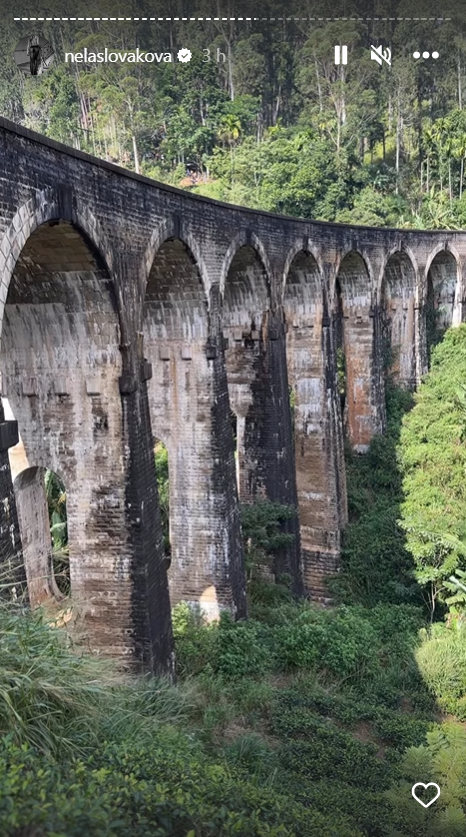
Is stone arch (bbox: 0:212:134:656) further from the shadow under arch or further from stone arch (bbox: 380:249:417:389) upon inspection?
stone arch (bbox: 380:249:417:389)

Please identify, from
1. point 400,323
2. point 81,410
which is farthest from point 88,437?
point 400,323

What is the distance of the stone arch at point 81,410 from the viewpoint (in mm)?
7691

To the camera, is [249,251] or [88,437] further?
[249,251]

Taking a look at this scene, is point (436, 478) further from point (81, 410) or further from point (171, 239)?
point (81, 410)

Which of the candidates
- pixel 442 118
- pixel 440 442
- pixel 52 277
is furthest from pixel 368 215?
pixel 52 277

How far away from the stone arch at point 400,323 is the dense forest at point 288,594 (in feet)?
3.05

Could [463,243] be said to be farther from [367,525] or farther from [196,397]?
[196,397]

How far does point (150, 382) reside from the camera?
1036cm

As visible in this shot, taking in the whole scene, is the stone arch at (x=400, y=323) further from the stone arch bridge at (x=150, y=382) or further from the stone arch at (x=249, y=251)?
the stone arch at (x=249, y=251)

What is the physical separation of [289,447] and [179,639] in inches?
173

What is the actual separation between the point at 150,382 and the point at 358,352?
8702mm

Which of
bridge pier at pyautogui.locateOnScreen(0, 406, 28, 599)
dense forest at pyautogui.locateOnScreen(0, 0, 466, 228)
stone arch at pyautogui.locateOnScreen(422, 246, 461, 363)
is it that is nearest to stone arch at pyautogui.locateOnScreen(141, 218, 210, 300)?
bridge pier at pyautogui.locateOnScreen(0, 406, 28, 599)

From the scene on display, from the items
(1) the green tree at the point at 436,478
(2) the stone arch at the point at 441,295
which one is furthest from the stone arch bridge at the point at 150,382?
(2) the stone arch at the point at 441,295

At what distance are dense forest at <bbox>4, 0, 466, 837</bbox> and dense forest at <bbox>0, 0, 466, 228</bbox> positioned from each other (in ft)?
0.47
